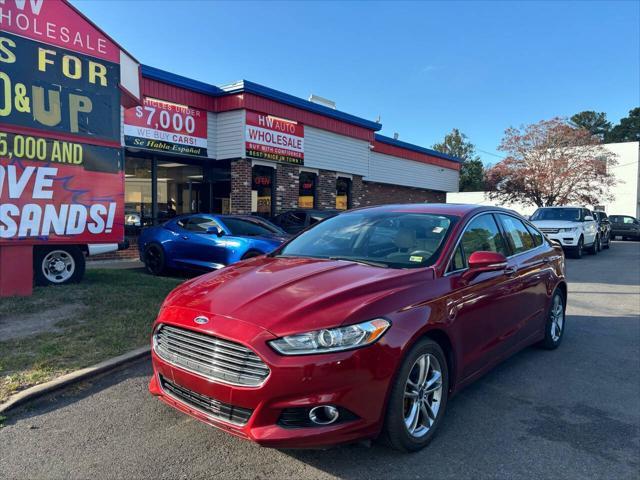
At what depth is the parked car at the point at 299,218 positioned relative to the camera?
13.0 m

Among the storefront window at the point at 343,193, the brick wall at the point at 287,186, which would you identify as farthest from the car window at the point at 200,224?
the storefront window at the point at 343,193

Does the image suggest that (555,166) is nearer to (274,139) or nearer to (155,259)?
(274,139)

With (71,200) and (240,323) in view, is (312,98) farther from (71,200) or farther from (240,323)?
(240,323)

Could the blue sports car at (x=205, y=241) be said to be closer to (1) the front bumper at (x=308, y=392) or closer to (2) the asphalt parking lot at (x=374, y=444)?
(2) the asphalt parking lot at (x=374, y=444)

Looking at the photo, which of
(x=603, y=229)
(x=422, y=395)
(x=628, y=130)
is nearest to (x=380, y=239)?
(x=422, y=395)

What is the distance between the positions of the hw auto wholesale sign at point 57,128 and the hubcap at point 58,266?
1.46 ft

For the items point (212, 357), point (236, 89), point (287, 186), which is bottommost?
point (212, 357)

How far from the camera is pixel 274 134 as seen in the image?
15102 millimetres

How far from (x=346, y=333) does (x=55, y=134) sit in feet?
21.6

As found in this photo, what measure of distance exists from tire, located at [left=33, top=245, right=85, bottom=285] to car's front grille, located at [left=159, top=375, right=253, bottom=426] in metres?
5.56

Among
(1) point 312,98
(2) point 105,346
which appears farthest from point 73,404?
(1) point 312,98

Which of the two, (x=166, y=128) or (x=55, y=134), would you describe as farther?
(x=166, y=128)

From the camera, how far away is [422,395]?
309 cm

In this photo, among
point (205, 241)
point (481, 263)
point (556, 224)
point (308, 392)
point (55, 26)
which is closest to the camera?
point (308, 392)
